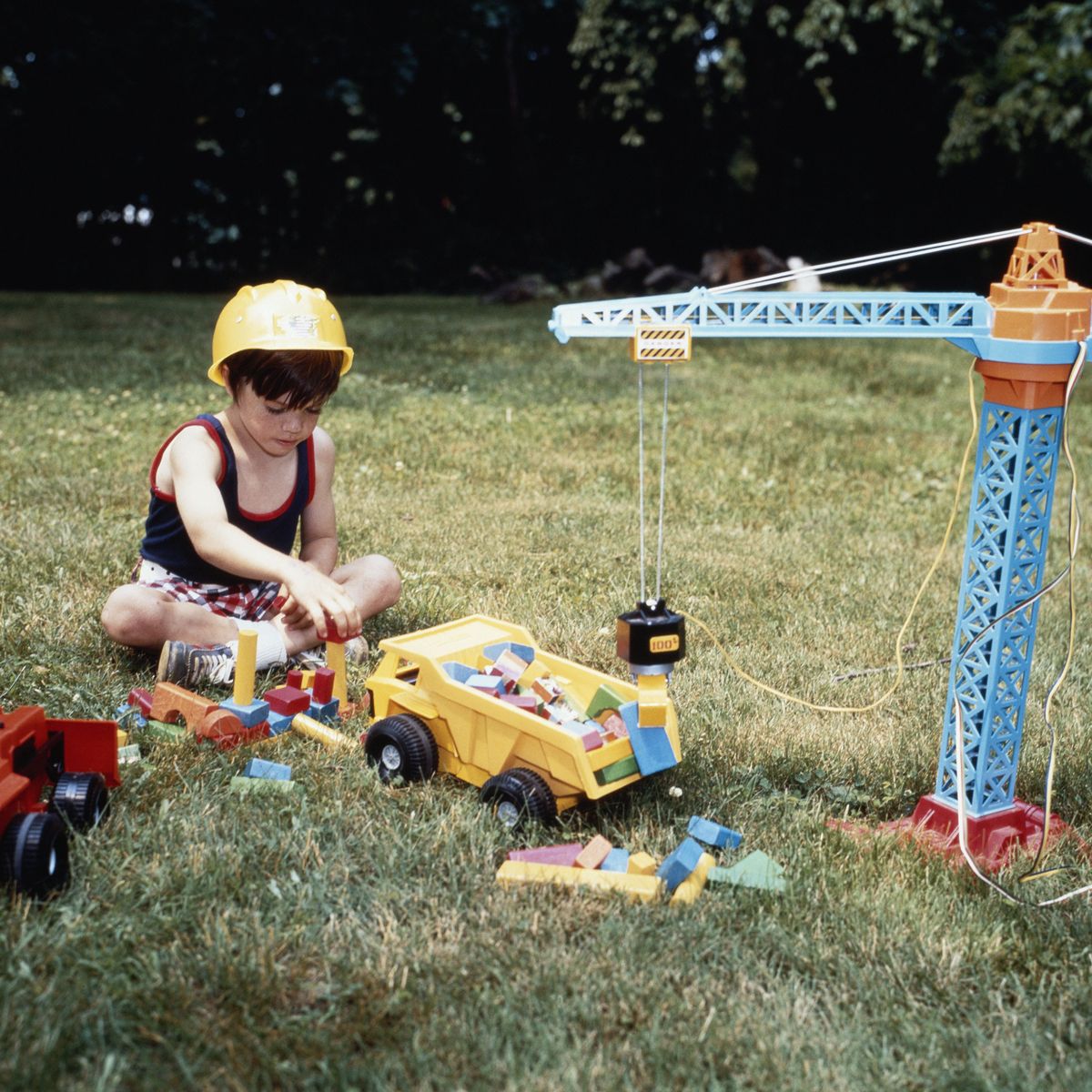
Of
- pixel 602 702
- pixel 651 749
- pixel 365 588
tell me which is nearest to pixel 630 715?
pixel 651 749

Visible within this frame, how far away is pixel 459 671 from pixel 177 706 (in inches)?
28.0

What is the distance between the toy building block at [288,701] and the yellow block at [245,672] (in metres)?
0.07

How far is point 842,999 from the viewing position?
206 centimetres

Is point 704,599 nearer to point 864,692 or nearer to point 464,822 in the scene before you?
point 864,692

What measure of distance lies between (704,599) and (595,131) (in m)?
19.2

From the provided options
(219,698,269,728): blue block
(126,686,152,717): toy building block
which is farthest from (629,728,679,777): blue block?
(126,686,152,717): toy building block

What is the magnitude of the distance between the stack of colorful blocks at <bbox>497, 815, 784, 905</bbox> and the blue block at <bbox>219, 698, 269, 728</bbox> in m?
0.84

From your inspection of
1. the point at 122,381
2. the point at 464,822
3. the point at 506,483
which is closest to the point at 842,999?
the point at 464,822

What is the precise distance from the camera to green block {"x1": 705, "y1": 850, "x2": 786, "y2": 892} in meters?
2.36

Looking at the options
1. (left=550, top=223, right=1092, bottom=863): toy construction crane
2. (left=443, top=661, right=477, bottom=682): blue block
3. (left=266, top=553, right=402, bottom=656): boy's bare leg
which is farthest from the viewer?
(left=266, top=553, right=402, bottom=656): boy's bare leg

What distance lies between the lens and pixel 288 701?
3.06 m

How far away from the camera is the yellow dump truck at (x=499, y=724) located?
257cm

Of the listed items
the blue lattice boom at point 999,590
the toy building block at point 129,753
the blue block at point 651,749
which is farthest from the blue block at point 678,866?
the toy building block at point 129,753

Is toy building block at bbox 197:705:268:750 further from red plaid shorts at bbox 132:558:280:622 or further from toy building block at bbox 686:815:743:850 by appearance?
toy building block at bbox 686:815:743:850
